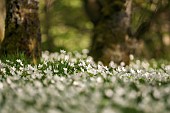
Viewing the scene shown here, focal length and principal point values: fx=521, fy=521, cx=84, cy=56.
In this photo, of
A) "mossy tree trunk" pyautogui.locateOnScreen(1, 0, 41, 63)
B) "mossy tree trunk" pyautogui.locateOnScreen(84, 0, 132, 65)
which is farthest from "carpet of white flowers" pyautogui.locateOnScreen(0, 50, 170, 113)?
"mossy tree trunk" pyautogui.locateOnScreen(84, 0, 132, 65)

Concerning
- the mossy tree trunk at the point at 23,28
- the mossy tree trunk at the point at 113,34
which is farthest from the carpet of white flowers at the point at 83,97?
the mossy tree trunk at the point at 113,34

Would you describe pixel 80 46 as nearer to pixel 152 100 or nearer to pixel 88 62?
pixel 88 62

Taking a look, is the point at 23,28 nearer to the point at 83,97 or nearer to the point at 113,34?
the point at 113,34

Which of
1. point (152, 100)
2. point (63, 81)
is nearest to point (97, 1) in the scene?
point (63, 81)

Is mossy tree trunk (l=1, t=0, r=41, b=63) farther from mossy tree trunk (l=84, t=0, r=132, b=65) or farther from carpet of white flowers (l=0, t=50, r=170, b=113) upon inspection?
mossy tree trunk (l=84, t=0, r=132, b=65)

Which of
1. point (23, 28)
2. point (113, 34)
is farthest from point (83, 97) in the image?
point (113, 34)

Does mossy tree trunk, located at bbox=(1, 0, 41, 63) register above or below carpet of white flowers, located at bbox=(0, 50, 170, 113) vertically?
above
